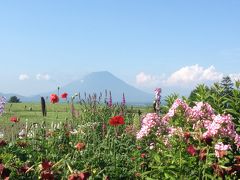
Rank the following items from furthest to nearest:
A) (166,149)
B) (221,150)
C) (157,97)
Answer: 1. (157,97)
2. (166,149)
3. (221,150)

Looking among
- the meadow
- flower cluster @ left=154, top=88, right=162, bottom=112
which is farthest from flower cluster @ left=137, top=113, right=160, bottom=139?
flower cluster @ left=154, top=88, right=162, bottom=112

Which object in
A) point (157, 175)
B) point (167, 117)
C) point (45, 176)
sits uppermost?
point (167, 117)

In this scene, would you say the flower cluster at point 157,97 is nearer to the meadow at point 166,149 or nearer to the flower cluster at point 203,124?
the meadow at point 166,149

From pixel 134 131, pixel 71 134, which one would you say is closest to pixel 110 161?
pixel 71 134

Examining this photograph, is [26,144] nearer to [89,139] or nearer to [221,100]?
[89,139]

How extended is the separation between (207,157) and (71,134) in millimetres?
4188

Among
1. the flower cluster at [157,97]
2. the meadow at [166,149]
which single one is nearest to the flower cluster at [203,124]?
the meadow at [166,149]

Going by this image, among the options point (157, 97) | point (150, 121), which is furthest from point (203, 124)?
point (157, 97)

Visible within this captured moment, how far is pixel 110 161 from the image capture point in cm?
727

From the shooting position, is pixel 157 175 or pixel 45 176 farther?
pixel 157 175

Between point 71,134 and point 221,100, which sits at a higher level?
point 221,100

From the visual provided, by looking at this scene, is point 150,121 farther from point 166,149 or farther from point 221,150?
point 221,150

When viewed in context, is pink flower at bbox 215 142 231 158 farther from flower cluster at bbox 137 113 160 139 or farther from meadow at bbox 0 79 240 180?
flower cluster at bbox 137 113 160 139

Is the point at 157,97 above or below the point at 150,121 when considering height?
above
